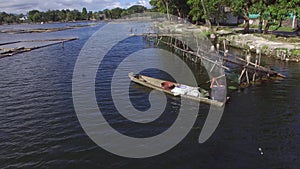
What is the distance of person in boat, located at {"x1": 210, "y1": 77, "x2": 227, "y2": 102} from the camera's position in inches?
872

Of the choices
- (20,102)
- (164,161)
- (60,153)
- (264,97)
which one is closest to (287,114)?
(264,97)

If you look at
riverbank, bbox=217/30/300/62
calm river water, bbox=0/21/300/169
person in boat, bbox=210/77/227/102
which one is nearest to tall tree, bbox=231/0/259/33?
riverbank, bbox=217/30/300/62

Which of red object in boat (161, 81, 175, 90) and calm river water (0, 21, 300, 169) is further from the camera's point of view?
red object in boat (161, 81, 175, 90)

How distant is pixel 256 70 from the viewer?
2662 cm

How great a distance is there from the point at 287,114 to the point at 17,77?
29048 mm

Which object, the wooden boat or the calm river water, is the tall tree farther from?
the wooden boat

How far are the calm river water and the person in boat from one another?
90 centimetres

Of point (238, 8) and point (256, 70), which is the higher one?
point (238, 8)

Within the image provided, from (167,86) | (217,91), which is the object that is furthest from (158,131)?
(217,91)

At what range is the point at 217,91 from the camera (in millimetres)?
23953

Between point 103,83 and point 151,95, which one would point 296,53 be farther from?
point 103,83

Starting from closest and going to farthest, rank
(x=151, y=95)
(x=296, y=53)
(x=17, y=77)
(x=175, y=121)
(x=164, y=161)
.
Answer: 1. (x=164, y=161)
2. (x=175, y=121)
3. (x=151, y=95)
4. (x=17, y=77)
5. (x=296, y=53)

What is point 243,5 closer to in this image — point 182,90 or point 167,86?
point 167,86

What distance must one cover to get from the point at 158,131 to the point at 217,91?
924 cm
